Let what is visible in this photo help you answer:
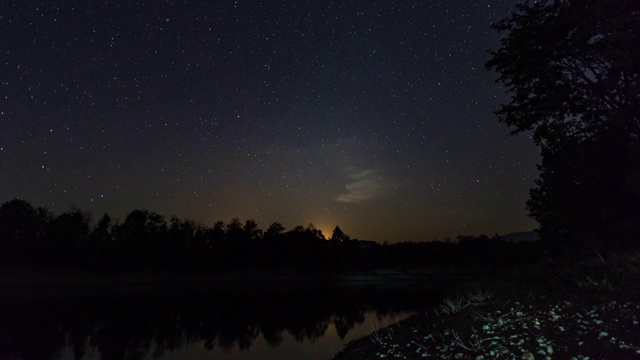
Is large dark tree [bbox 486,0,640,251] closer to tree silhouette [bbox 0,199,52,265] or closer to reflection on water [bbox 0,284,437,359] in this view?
reflection on water [bbox 0,284,437,359]

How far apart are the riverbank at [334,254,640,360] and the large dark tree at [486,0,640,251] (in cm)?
632

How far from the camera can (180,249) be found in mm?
109188

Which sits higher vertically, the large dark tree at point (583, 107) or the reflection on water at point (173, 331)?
the large dark tree at point (583, 107)

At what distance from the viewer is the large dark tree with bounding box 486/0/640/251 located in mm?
15742

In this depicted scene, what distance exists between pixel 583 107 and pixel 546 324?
1130 centimetres

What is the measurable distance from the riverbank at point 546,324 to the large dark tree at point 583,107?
6.32 m

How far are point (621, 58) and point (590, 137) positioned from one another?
462cm

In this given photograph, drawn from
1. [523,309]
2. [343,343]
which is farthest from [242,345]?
[523,309]

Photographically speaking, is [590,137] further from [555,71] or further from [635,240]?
[635,240]

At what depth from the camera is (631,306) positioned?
8453mm

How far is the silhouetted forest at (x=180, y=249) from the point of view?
89.1 meters

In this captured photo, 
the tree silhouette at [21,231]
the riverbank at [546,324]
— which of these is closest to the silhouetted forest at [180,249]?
the tree silhouette at [21,231]

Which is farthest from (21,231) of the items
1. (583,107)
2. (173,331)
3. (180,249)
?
(583,107)

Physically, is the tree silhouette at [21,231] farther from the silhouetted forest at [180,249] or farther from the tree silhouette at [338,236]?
the tree silhouette at [338,236]
